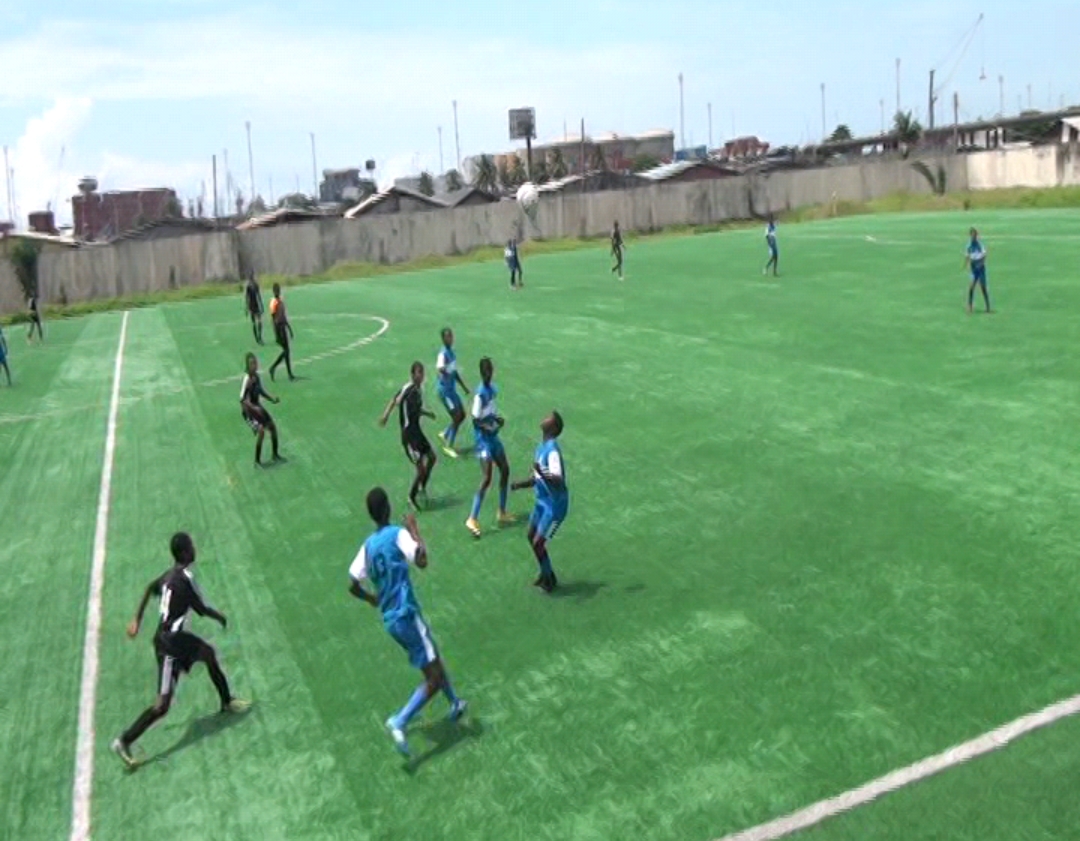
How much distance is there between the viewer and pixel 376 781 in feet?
25.6

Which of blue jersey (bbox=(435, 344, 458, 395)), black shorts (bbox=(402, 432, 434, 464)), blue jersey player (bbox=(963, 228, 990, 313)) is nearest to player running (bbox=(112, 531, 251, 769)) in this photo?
black shorts (bbox=(402, 432, 434, 464))

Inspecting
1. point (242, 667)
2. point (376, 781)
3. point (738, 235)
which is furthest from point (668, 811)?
point (738, 235)

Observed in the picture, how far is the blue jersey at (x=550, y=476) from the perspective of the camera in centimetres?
1019

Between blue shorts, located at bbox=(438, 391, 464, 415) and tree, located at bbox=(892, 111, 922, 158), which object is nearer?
blue shorts, located at bbox=(438, 391, 464, 415)

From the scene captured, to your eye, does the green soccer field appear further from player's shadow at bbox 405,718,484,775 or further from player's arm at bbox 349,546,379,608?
player's arm at bbox 349,546,379,608

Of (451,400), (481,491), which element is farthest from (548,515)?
(451,400)

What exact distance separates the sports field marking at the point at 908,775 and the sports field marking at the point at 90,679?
4.58m

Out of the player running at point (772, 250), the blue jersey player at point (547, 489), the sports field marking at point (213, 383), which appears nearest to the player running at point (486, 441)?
the blue jersey player at point (547, 489)

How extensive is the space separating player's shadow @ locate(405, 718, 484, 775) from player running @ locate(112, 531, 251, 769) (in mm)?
1854

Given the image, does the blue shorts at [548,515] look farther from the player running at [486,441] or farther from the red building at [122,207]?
the red building at [122,207]

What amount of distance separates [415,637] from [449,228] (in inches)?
1995

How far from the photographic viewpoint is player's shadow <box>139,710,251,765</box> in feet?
28.0

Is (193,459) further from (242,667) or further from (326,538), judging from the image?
(242,667)

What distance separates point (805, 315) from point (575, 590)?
16804 mm
